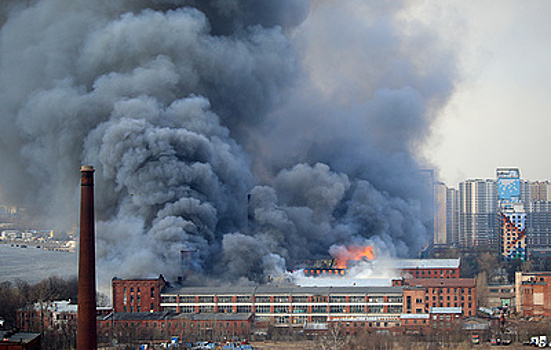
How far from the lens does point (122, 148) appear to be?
172 feet

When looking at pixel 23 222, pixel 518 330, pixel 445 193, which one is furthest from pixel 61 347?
pixel 445 193

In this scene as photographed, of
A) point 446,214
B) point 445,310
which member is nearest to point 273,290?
point 445,310

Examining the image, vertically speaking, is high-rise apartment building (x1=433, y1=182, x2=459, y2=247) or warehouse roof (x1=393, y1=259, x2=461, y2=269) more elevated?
high-rise apartment building (x1=433, y1=182, x2=459, y2=247)

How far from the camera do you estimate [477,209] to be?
103 meters

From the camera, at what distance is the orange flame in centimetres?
5670

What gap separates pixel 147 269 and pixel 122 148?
24.6ft

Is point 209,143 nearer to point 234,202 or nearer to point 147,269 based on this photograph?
point 234,202

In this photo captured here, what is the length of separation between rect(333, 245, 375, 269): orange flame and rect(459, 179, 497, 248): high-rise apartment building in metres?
43.4

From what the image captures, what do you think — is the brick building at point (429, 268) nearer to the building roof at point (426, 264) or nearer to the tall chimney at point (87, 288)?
the building roof at point (426, 264)

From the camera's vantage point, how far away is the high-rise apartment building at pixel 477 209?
331 ft

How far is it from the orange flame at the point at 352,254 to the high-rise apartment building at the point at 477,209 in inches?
1707

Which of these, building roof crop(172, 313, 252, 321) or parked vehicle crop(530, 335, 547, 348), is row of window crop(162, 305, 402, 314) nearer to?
building roof crop(172, 313, 252, 321)

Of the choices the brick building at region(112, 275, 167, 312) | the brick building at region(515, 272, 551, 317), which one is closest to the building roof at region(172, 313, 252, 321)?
the brick building at region(112, 275, 167, 312)

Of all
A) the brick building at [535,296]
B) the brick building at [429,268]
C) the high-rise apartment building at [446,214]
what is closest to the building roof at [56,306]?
the brick building at [429,268]
